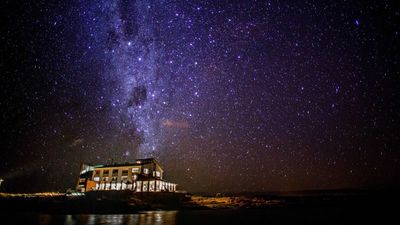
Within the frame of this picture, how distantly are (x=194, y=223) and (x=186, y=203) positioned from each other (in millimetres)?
22314

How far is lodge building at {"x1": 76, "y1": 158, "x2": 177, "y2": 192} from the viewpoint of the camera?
53.6 m

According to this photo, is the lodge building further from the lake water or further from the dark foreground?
the lake water

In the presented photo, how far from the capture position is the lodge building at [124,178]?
53.6 m

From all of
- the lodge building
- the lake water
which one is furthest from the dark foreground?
the lodge building

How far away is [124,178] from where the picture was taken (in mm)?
56875

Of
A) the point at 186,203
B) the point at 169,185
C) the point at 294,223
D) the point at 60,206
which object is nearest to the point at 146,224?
the point at 294,223

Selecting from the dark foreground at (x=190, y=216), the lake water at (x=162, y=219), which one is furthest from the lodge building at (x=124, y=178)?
the lake water at (x=162, y=219)

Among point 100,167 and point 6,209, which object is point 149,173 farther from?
point 6,209

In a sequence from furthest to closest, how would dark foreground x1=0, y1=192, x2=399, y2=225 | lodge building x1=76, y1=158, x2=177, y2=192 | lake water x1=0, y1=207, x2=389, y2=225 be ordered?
lodge building x1=76, y1=158, x2=177, y2=192 < dark foreground x1=0, y1=192, x2=399, y2=225 < lake water x1=0, y1=207, x2=389, y2=225

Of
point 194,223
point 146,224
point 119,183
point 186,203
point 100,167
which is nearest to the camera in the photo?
point 146,224

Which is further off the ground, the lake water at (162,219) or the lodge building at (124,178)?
the lodge building at (124,178)

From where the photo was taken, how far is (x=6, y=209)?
1481 inches

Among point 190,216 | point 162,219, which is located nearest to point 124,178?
point 190,216

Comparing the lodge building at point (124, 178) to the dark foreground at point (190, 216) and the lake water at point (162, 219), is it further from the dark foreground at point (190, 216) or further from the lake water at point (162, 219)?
the lake water at point (162, 219)
